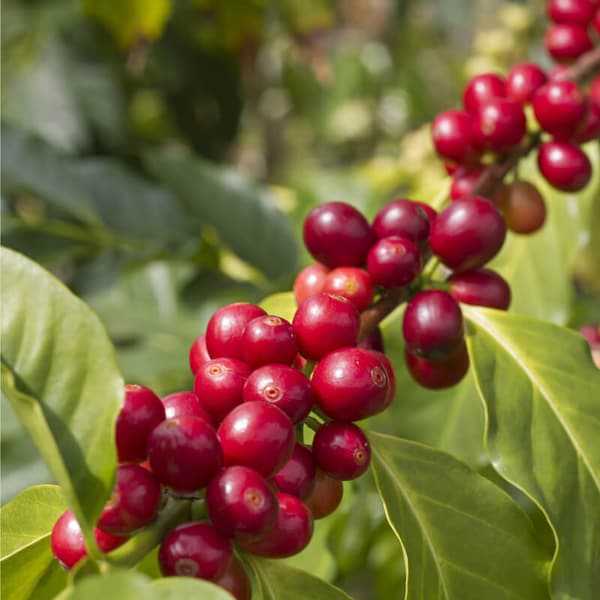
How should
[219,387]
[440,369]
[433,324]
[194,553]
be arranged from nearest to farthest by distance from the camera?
[194,553]
[219,387]
[433,324]
[440,369]

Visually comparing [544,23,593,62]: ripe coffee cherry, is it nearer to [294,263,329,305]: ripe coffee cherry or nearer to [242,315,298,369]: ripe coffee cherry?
[294,263,329,305]: ripe coffee cherry

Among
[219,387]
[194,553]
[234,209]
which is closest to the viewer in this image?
[194,553]

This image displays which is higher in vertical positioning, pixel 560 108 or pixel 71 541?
pixel 560 108

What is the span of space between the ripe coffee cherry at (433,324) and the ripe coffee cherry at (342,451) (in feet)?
0.43

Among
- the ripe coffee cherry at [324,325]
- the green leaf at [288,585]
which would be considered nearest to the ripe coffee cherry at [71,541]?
the green leaf at [288,585]

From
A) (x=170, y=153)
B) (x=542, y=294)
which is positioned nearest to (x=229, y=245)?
(x=170, y=153)

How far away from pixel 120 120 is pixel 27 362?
1708mm

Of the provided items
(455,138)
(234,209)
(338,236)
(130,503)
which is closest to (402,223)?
(338,236)

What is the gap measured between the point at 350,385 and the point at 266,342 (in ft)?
0.24

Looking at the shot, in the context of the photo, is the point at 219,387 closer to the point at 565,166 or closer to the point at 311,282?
the point at 311,282

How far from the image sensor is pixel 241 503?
1.83ft

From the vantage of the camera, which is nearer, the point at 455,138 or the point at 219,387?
the point at 219,387

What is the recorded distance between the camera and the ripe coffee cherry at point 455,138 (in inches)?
38.5

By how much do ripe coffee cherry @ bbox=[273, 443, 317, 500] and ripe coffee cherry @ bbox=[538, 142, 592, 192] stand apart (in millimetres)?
488
